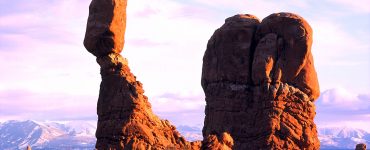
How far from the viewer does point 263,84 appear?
63.7 meters

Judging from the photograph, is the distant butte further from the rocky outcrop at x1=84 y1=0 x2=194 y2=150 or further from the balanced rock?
the balanced rock

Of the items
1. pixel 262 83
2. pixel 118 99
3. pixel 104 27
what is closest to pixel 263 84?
pixel 262 83

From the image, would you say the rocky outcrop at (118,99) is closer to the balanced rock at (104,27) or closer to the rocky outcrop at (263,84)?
the balanced rock at (104,27)

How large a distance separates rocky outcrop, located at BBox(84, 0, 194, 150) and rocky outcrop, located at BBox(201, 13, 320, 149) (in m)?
14.5

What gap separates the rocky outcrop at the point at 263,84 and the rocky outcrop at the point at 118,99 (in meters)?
14.5

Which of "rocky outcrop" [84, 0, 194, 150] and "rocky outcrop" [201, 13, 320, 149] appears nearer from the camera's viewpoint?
"rocky outcrop" [84, 0, 194, 150]

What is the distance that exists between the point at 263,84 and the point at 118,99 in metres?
19.3

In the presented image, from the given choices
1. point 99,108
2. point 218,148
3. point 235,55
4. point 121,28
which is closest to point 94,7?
point 121,28

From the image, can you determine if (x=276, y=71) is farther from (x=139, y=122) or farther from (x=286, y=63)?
(x=139, y=122)

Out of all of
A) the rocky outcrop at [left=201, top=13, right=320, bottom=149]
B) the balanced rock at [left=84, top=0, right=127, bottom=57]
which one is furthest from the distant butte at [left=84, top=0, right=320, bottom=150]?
the balanced rock at [left=84, top=0, right=127, bottom=57]

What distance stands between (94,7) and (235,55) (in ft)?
67.5

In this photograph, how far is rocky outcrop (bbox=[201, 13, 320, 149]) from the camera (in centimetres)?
6234

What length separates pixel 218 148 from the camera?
47.8m

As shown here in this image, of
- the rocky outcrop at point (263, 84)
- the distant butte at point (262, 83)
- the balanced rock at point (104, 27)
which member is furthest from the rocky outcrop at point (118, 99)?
the rocky outcrop at point (263, 84)
